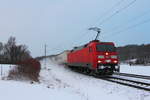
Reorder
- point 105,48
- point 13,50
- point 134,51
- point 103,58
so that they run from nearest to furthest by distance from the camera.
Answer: point 103,58
point 105,48
point 13,50
point 134,51

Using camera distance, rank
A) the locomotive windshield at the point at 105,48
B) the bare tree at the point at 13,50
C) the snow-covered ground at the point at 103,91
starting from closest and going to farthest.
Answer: the snow-covered ground at the point at 103,91 → the locomotive windshield at the point at 105,48 → the bare tree at the point at 13,50

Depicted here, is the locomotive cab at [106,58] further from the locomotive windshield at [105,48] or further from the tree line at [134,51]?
the tree line at [134,51]

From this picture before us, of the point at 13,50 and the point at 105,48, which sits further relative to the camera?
the point at 13,50

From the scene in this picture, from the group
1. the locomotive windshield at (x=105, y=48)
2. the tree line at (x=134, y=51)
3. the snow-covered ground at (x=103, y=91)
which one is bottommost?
the snow-covered ground at (x=103, y=91)

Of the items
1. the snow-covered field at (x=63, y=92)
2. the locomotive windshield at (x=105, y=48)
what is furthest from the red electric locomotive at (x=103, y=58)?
the snow-covered field at (x=63, y=92)

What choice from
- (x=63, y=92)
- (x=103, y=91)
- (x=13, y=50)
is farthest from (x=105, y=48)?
(x=13, y=50)

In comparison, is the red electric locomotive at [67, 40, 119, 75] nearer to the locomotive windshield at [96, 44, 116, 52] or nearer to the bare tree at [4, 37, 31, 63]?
the locomotive windshield at [96, 44, 116, 52]

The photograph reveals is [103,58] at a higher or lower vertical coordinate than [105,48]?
lower

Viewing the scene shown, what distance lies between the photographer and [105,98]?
38.8 ft

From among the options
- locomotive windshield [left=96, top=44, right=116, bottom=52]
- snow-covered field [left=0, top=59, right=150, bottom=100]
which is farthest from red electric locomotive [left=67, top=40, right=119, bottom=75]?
snow-covered field [left=0, top=59, right=150, bottom=100]

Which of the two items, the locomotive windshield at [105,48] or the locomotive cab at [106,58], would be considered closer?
the locomotive cab at [106,58]

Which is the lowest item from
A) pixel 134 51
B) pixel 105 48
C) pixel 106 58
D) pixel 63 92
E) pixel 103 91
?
pixel 103 91

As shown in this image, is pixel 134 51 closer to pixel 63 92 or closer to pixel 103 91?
pixel 103 91

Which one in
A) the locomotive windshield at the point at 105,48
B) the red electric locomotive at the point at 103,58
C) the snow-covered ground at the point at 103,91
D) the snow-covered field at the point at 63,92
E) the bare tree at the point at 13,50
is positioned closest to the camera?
the snow-covered field at the point at 63,92
